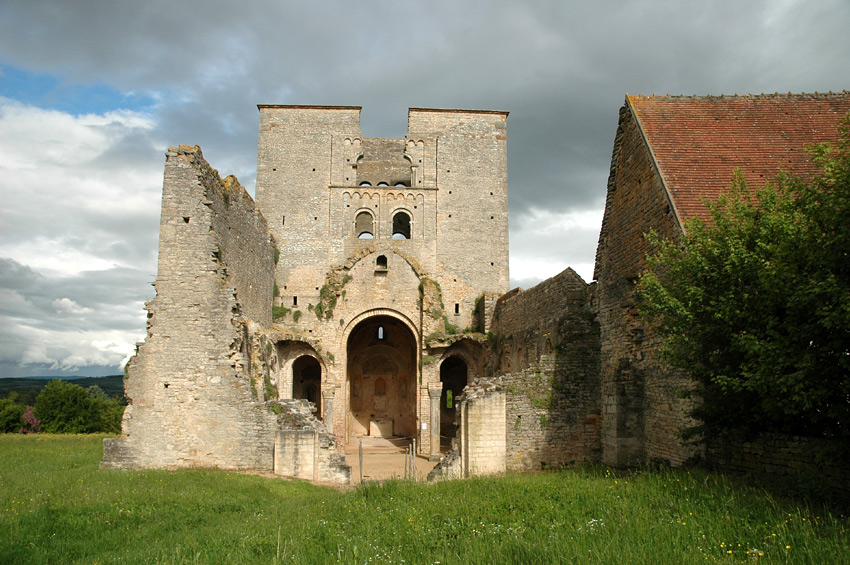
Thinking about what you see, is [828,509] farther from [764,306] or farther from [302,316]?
[302,316]

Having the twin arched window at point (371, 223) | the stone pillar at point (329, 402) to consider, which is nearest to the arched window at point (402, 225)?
the twin arched window at point (371, 223)

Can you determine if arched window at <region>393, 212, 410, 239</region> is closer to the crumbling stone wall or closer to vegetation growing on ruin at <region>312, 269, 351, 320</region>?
vegetation growing on ruin at <region>312, 269, 351, 320</region>

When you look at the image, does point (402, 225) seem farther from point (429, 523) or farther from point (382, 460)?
point (429, 523)

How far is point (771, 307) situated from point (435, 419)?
55.6 feet

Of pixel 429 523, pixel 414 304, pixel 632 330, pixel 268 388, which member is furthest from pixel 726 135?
pixel 414 304

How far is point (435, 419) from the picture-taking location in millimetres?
23047

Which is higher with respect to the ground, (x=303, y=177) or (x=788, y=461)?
(x=303, y=177)

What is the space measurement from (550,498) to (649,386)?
13.6 feet

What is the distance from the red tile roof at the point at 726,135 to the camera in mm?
11141

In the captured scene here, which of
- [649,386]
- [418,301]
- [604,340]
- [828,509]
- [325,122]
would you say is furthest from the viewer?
[325,122]

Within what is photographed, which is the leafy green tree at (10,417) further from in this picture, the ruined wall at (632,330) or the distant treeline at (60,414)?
the ruined wall at (632,330)

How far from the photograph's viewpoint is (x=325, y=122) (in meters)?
27.7

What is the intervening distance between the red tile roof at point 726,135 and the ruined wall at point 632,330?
328mm


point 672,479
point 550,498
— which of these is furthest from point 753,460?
point 550,498
